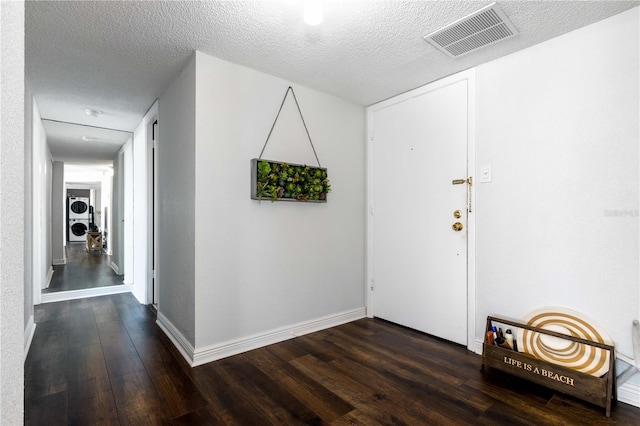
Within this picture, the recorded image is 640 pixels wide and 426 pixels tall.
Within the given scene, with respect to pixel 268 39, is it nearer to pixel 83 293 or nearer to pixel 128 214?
pixel 128 214

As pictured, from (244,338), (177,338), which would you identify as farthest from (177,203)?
(244,338)

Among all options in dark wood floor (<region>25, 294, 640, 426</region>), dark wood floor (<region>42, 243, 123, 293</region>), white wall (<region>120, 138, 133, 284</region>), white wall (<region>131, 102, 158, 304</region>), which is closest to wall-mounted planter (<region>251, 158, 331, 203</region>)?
dark wood floor (<region>25, 294, 640, 426</region>)

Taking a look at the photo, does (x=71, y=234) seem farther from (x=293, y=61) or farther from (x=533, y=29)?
(x=533, y=29)

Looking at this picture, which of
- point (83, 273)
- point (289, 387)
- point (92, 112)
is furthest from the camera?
point (83, 273)

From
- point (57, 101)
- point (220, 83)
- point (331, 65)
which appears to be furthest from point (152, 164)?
point (331, 65)

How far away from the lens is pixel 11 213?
833 mm

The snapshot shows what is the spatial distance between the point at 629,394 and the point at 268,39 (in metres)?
3.10

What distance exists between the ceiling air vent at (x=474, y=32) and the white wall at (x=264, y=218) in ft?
4.02

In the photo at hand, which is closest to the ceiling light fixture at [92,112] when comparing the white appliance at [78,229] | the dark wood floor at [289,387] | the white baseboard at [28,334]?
the white baseboard at [28,334]

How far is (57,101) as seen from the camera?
10.9ft

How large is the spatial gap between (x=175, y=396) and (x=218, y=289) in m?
0.75

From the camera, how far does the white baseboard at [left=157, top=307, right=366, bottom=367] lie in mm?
2328

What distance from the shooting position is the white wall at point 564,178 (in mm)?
1864

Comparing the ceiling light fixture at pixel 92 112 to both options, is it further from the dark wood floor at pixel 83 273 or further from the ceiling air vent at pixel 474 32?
the ceiling air vent at pixel 474 32
